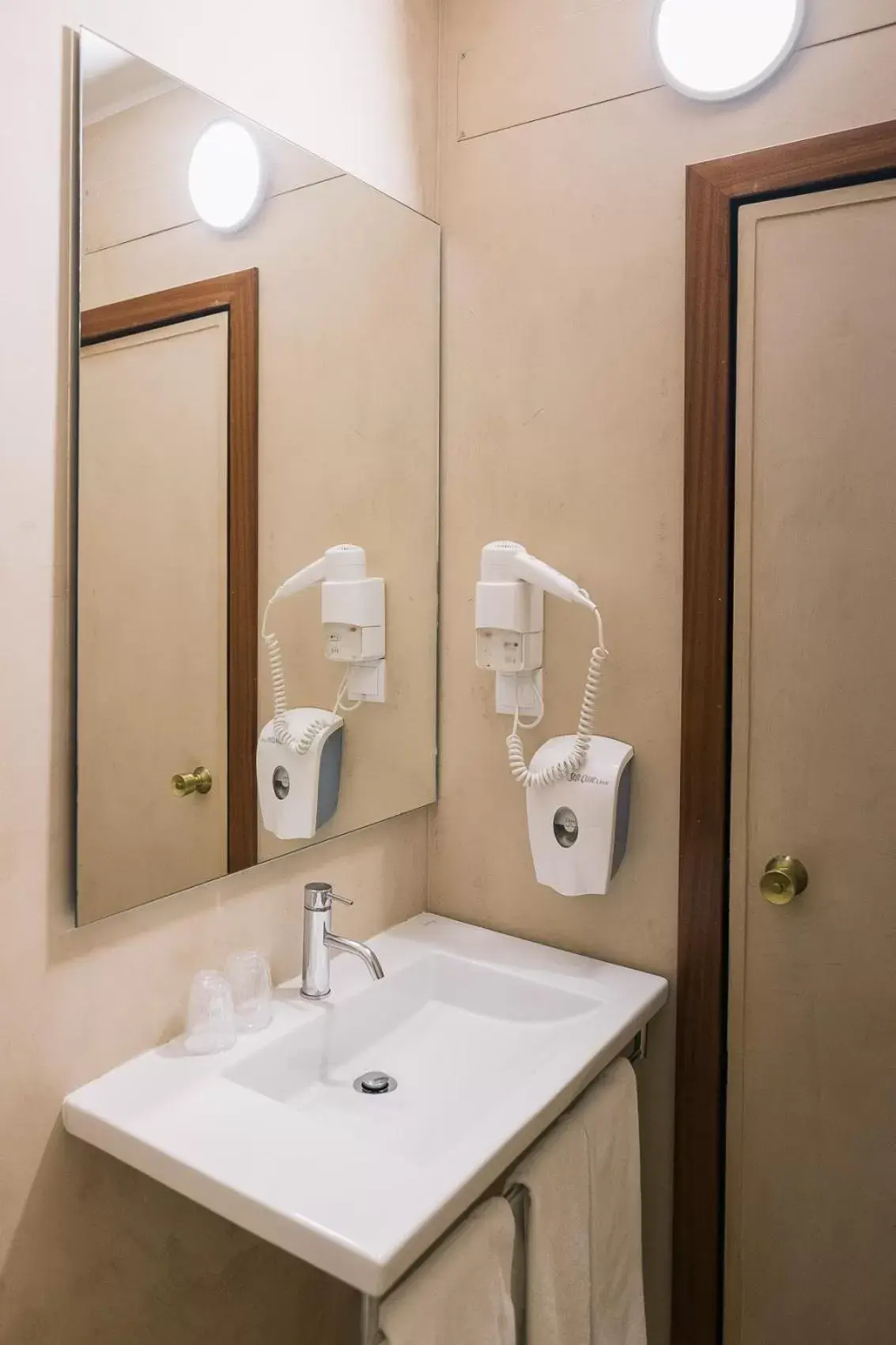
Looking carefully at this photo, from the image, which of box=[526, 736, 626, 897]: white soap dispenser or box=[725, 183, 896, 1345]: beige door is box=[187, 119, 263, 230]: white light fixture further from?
box=[526, 736, 626, 897]: white soap dispenser

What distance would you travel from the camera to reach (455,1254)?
38.8 inches

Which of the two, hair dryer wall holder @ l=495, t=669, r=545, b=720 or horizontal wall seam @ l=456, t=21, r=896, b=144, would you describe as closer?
horizontal wall seam @ l=456, t=21, r=896, b=144

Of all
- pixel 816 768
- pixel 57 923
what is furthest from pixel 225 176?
pixel 816 768

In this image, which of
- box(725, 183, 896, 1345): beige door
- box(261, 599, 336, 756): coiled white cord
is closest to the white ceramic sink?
box(725, 183, 896, 1345): beige door

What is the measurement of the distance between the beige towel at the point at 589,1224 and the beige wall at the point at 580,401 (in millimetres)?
154

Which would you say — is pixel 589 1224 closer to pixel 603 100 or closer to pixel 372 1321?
pixel 372 1321

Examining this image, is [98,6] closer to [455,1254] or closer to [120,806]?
[120,806]

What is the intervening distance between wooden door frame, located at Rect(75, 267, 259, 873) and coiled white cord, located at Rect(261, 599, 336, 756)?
23mm

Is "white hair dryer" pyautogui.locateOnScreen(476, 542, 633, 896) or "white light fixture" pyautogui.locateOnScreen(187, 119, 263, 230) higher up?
"white light fixture" pyautogui.locateOnScreen(187, 119, 263, 230)

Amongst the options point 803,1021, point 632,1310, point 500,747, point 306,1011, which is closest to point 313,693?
point 500,747

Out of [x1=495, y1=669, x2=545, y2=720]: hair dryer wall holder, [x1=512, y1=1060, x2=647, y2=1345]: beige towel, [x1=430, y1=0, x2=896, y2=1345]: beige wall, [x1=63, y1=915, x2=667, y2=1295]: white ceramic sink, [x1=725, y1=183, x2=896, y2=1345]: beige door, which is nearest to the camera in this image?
[x1=63, y1=915, x2=667, y2=1295]: white ceramic sink

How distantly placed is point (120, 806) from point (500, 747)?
0.67 metres

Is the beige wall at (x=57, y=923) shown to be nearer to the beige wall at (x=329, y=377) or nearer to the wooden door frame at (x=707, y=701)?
the beige wall at (x=329, y=377)

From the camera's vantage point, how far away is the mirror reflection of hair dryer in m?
1.32
